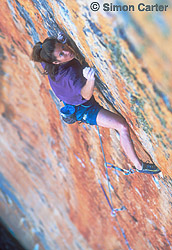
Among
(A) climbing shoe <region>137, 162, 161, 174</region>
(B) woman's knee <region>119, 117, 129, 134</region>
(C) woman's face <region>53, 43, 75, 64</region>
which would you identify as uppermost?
(C) woman's face <region>53, 43, 75, 64</region>

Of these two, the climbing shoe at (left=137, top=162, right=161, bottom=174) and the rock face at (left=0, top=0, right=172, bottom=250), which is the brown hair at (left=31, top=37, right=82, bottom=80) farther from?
the climbing shoe at (left=137, top=162, right=161, bottom=174)

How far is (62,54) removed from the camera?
135 cm

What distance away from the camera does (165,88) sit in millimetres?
955

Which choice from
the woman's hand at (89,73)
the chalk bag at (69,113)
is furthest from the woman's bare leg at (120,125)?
the woman's hand at (89,73)

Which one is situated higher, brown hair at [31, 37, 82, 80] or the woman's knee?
brown hair at [31, 37, 82, 80]

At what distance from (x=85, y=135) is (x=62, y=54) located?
97 cm

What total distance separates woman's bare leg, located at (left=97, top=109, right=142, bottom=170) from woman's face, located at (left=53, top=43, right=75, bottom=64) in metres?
0.41

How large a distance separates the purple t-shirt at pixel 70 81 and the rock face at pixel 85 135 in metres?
0.11

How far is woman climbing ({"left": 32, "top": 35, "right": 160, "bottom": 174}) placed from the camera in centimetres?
135

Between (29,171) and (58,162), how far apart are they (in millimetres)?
593

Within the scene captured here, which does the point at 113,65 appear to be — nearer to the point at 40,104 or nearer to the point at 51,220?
the point at 40,104

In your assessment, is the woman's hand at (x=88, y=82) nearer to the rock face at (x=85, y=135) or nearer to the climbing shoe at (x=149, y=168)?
the rock face at (x=85, y=135)

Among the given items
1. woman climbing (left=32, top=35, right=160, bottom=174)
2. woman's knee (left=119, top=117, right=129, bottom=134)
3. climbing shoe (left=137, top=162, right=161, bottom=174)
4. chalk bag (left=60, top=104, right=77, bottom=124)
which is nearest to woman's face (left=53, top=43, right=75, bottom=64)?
woman climbing (left=32, top=35, right=160, bottom=174)

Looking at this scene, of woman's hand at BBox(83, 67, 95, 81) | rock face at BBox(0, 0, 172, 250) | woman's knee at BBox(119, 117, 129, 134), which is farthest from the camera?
woman's knee at BBox(119, 117, 129, 134)
